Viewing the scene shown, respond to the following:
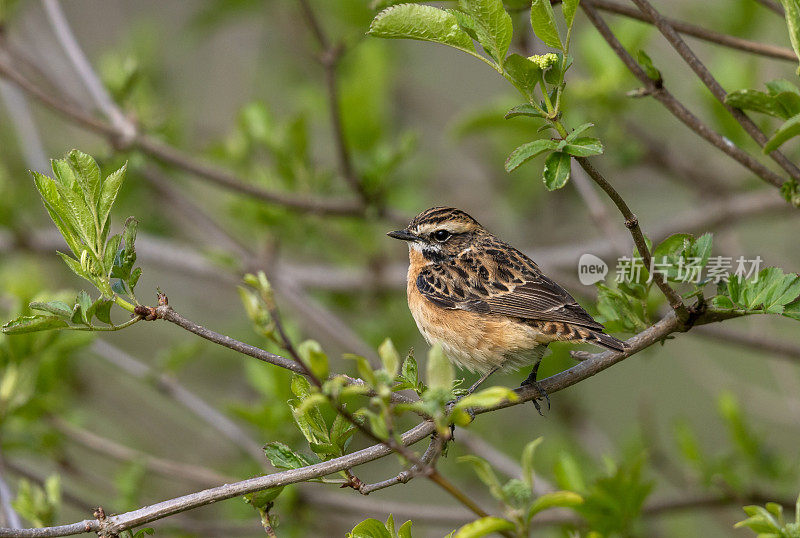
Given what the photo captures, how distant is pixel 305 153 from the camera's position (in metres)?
6.44

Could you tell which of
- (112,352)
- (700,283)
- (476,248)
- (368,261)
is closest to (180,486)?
(112,352)

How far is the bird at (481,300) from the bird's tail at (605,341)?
0.16 metres

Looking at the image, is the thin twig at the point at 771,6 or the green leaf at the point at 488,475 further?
the thin twig at the point at 771,6

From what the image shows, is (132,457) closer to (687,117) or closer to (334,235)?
(334,235)

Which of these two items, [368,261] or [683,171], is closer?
[683,171]

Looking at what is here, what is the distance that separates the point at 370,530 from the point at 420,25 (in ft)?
6.14

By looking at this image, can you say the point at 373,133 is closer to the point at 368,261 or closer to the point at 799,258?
the point at 368,261

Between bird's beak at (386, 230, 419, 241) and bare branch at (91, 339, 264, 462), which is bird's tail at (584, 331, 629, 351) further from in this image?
bare branch at (91, 339, 264, 462)

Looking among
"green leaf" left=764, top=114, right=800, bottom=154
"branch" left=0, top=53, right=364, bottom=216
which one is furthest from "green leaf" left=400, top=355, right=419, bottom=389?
"branch" left=0, top=53, right=364, bottom=216

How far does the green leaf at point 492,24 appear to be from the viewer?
3020 millimetres

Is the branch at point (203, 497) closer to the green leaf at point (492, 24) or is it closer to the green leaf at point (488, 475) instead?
the green leaf at point (488, 475)

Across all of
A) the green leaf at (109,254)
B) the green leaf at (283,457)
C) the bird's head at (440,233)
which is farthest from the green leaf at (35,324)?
the bird's head at (440,233)

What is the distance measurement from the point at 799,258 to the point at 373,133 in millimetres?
4214

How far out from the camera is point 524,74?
2953 mm
